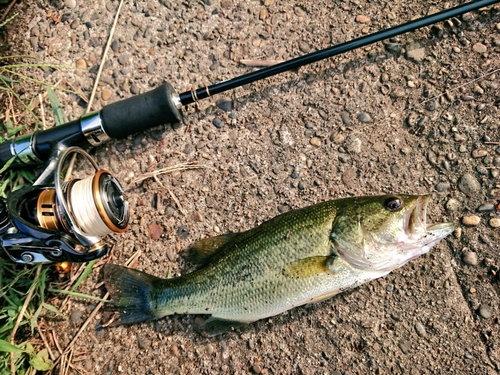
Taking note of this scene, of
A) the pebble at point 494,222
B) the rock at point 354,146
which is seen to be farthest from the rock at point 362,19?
the pebble at point 494,222

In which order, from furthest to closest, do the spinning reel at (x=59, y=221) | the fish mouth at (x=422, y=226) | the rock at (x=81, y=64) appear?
1. the rock at (x=81, y=64)
2. the spinning reel at (x=59, y=221)
3. the fish mouth at (x=422, y=226)

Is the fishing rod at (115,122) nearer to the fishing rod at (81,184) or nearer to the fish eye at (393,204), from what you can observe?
the fishing rod at (81,184)

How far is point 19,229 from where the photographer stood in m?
2.99

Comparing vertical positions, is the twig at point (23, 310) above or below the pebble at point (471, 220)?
above

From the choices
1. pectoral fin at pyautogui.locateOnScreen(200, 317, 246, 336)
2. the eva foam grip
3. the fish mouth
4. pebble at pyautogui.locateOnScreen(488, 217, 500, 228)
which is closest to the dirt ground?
pebble at pyautogui.locateOnScreen(488, 217, 500, 228)

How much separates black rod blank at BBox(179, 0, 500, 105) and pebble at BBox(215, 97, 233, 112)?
0.32 metres

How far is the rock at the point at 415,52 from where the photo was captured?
11.6ft

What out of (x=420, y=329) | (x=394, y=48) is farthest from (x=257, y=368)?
(x=394, y=48)

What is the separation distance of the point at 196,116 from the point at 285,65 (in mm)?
924

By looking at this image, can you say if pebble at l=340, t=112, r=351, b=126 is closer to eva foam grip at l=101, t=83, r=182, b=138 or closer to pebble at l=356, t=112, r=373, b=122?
pebble at l=356, t=112, r=373, b=122

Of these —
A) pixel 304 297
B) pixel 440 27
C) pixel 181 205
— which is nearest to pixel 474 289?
pixel 304 297

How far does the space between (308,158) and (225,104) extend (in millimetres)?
853

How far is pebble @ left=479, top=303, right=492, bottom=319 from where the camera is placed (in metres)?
3.16

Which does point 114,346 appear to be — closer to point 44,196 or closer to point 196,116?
point 44,196
